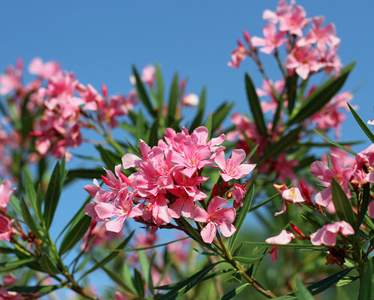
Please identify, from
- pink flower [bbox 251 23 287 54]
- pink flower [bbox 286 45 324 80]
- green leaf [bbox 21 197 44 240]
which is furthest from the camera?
pink flower [bbox 251 23 287 54]

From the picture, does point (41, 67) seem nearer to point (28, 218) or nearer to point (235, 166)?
Result: point (28, 218)

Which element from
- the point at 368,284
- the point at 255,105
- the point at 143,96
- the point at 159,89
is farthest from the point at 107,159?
the point at 159,89

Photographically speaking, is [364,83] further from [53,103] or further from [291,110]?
[53,103]

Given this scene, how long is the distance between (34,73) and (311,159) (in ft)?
9.12

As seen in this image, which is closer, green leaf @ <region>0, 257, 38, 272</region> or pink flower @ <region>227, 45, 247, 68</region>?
green leaf @ <region>0, 257, 38, 272</region>

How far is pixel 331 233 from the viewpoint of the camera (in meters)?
0.93

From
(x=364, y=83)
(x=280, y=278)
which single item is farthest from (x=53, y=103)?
(x=280, y=278)

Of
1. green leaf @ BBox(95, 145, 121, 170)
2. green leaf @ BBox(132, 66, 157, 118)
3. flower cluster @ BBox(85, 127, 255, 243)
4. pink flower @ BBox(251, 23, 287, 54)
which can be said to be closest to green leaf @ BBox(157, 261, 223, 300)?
flower cluster @ BBox(85, 127, 255, 243)

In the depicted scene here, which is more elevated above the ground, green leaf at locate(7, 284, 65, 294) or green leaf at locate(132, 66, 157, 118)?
green leaf at locate(132, 66, 157, 118)

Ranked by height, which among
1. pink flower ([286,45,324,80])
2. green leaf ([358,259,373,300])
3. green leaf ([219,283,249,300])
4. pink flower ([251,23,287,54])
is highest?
pink flower ([251,23,287,54])

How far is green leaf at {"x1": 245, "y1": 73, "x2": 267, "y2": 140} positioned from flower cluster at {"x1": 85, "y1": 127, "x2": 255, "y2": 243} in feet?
2.95

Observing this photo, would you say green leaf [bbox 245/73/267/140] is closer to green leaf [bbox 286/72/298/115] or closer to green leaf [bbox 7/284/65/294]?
green leaf [bbox 286/72/298/115]

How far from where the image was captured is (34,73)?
4.00 m

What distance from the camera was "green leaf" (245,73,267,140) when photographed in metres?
1.96
